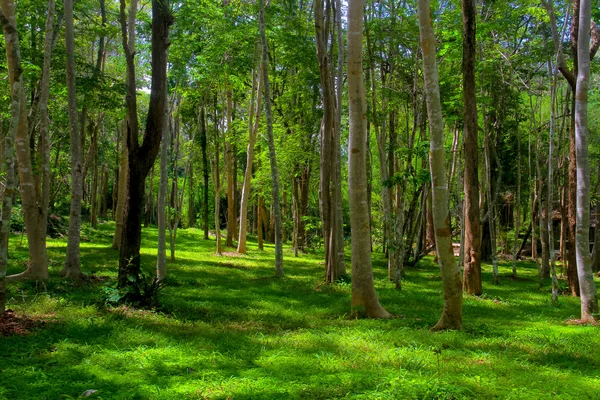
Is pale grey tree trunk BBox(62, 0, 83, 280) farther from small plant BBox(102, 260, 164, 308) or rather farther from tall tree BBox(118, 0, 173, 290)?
small plant BBox(102, 260, 164, 308)

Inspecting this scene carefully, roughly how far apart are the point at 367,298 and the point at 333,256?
13.9 ft

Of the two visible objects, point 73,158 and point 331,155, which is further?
point 331,155

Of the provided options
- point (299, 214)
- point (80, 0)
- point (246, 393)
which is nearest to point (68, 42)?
point (80, 0)

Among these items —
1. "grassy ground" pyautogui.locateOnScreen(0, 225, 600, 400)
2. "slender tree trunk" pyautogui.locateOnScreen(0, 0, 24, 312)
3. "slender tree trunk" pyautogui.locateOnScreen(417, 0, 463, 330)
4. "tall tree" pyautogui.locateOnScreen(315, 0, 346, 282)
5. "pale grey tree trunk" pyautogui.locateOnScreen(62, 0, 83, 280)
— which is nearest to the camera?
"grassy ground" pyautogui.locateOnScreen(0, 225, 600, 400)

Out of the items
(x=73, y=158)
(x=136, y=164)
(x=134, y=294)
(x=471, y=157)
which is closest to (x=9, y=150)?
(x=136, y=164)

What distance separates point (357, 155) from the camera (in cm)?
748

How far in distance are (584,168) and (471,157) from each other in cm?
259

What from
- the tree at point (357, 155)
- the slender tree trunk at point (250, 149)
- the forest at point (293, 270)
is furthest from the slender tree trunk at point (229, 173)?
the tree at point (357, 155)

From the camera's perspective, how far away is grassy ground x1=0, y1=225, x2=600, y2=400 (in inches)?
159

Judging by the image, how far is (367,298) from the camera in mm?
7707

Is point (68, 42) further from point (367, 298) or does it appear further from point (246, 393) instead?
point (246, 393)

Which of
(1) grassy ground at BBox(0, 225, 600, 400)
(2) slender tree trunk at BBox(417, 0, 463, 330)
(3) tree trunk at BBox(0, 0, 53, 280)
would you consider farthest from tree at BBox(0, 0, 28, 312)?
(2) slender tree trunk at BBox(417, 0, 463, 330)

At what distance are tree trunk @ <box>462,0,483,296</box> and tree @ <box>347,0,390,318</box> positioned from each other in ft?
8.93

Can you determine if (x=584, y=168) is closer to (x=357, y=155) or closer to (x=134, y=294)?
(x=357, y=155)
